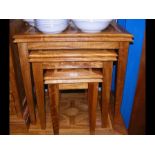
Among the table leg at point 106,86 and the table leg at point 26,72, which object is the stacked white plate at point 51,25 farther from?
the table leg at point 106,86

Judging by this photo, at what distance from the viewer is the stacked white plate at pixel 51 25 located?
810 millimetres

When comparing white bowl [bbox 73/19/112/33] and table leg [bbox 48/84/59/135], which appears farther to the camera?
table leg [bbox 48/84/59/135]

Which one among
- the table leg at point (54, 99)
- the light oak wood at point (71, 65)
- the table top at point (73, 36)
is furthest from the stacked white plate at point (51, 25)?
the table leg at point (54, 99)

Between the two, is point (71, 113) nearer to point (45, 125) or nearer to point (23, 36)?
point (45, 125)

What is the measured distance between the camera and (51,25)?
0.82 metres

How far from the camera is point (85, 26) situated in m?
0.82

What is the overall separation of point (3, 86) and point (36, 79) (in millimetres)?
354

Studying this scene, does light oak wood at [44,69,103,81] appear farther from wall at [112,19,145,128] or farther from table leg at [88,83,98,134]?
wall at [112,19,145,128]

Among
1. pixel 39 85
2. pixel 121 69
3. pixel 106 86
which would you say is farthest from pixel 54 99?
pixel 121 69

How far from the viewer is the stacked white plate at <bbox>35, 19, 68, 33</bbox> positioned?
0.81 meters

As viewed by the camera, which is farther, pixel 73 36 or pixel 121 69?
pixel 121 69

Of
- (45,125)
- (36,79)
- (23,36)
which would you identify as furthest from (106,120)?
(23,36)

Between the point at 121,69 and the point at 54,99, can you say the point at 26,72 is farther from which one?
the point at 121,69

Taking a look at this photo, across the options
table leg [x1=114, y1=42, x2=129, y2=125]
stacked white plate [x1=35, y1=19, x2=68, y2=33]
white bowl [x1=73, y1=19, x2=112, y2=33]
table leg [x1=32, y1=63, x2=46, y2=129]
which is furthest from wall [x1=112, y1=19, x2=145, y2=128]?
table leg [x1=32, y1=63, x2=46, y2=129]
